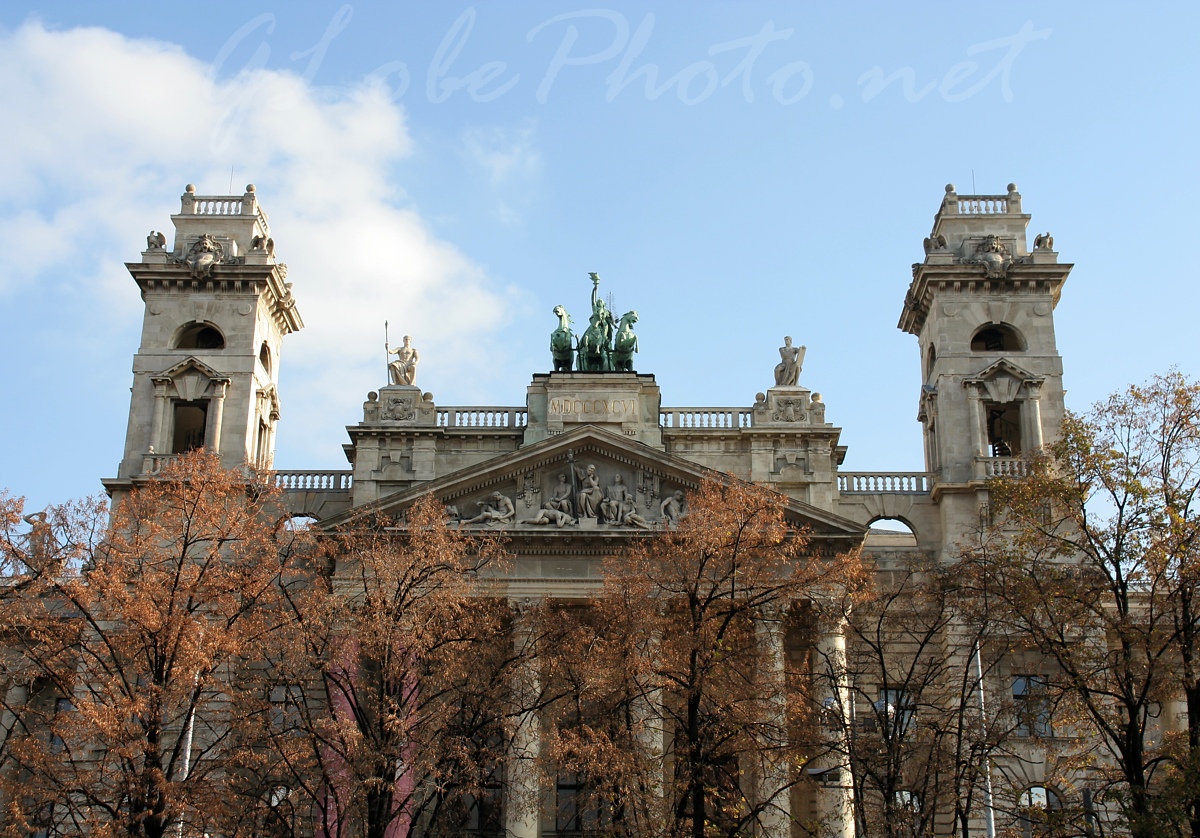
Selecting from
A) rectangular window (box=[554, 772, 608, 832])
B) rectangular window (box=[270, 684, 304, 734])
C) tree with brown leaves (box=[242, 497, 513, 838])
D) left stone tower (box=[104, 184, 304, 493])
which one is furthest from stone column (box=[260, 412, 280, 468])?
tree with brown leaves (box=[242, 497, 513, 838])

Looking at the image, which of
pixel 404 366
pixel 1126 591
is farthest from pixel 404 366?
pixel 1126 591

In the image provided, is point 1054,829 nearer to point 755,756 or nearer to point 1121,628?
point 1121,628

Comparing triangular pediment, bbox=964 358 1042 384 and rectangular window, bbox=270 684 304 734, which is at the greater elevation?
triangular pediment, bbox=964 358 1042 384

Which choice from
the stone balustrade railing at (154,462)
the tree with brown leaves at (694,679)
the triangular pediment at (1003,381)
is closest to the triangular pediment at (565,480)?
the stone balustrade railing at (154,462)

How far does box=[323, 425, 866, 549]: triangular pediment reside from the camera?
2029 inches

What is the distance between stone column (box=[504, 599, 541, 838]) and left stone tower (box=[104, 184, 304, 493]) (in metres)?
16.2

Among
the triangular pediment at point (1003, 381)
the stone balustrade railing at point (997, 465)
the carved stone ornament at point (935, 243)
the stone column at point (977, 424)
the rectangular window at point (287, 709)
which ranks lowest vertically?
the rectangular window at point (287, 709)

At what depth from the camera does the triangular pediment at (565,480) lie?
51.5 meters

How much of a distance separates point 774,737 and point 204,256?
34077 mm

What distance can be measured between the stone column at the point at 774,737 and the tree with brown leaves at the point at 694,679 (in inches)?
3.9

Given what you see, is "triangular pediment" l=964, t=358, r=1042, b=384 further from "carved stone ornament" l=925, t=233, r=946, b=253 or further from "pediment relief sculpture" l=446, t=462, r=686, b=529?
"pediment relief sculpture" l=446, t=462, r=686, b=529

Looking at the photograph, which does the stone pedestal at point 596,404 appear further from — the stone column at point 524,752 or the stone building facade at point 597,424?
the stone column at point 524,752

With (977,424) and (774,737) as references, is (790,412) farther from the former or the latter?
(774,737)

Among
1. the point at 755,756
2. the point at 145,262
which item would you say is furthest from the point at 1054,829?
the point at 145,262
